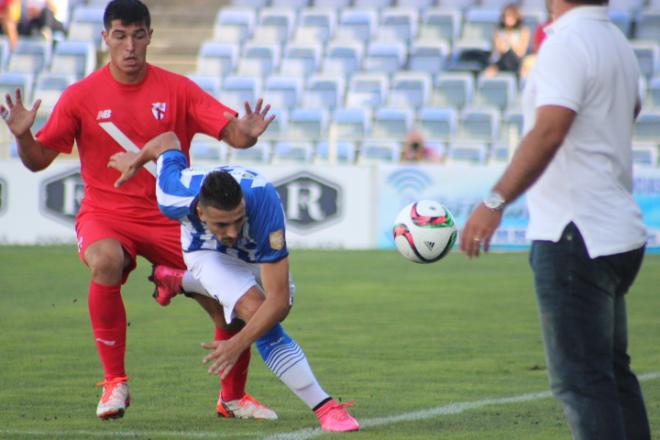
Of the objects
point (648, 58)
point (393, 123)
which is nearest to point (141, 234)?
point (393, 123)

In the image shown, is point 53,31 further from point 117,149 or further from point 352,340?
point 117,149

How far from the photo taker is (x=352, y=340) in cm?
1052

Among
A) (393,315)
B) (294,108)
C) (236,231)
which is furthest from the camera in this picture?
(294,108)

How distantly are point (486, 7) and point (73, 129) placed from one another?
1892cm

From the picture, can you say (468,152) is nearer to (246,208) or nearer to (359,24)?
(359,24)

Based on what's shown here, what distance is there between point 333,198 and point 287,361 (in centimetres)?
1246

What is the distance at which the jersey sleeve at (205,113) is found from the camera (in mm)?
7488

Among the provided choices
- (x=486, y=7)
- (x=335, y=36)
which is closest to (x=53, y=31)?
(x=335, y=36)

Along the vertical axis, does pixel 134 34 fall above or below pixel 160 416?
above

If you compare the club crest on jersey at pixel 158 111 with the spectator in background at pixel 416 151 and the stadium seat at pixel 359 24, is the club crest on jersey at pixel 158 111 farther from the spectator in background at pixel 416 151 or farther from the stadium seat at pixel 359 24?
the stadium seat at pixel 359 24

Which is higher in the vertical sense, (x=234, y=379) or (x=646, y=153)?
(x=646, y=153)

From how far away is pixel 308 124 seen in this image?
74.3 ft

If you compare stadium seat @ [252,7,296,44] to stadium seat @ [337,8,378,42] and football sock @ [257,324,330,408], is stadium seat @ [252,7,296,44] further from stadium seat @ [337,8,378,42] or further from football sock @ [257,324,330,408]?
football sock @ [257,324,330,408]

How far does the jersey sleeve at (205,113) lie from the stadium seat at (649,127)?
14.3 metres
